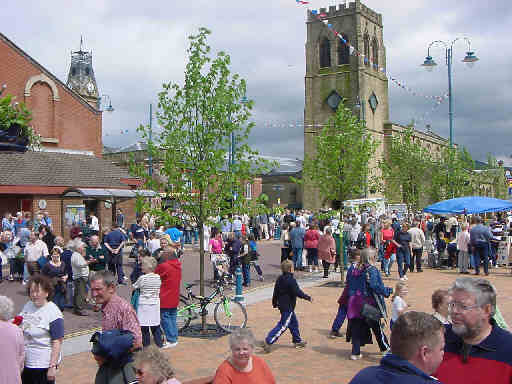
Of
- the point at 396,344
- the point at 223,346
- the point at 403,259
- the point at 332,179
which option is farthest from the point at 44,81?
the point at 396,344

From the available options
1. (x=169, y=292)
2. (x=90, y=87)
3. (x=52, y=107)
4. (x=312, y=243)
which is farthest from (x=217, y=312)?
(x=90, y=87)

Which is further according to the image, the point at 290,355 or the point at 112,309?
the point at 290,355

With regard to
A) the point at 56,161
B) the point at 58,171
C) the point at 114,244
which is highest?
the point at 56,161

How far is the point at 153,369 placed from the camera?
3.45 metres

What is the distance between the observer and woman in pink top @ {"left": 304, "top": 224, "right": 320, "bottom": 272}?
1814cm

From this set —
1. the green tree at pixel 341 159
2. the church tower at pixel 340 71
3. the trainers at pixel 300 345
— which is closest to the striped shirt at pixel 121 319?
the trainers at pixel 300 345

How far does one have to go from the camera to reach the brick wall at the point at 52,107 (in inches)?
1113

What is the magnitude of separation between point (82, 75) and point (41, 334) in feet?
253

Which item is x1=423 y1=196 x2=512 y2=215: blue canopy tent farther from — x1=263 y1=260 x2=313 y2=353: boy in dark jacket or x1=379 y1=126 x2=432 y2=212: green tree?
x1=379 y1=126 x2=432 y2=212: green tree

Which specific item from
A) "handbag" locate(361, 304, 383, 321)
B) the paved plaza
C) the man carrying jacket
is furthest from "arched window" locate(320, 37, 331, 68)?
the man carrying jacket

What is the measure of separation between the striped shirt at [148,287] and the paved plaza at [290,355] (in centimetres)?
87

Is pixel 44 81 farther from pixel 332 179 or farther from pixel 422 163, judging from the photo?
pixel 422 163

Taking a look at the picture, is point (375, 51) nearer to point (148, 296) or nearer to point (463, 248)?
point (463, 248)

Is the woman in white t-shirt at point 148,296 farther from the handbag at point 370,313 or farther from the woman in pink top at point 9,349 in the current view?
the woman in pink top at point 9,349
